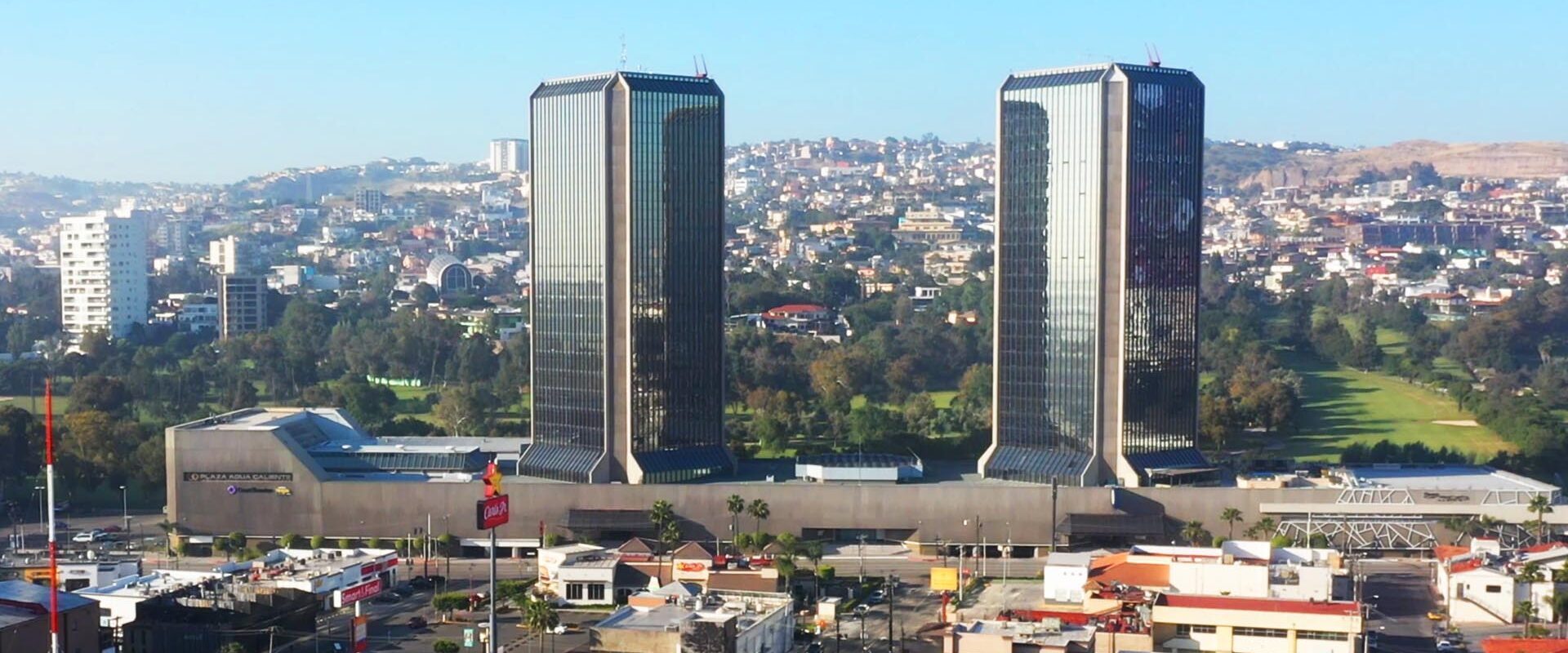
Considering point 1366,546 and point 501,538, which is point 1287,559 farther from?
point 501,538

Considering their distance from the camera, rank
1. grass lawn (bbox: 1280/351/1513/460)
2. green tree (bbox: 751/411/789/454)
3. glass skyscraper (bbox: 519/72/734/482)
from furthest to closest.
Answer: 1. grass lawn (bbox: 1280/351/1513/460)
2. green tree (bbox: 751/411/789/454)
3. glass skyscraper (bbox: 519/72/734/482)

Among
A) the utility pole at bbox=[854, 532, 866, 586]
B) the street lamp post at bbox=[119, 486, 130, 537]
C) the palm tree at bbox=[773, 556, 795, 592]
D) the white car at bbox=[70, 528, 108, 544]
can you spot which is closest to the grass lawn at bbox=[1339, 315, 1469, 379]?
the utility pole at bbox=[854, 532, 866, 586]

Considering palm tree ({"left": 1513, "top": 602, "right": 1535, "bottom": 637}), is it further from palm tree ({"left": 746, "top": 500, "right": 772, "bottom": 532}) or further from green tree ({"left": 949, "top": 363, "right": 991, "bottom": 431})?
green tree ({"left": 949, "top": 363, "right": 991, "bottom": 431})

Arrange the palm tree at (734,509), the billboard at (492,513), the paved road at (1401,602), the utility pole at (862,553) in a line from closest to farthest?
the billboard at (492,513)
the paved road at (1401,602)
the utility pole at (862,553)
the palm tree at (734,509)

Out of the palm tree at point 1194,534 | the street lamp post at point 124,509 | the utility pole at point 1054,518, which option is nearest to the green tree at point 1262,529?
the palm tree at point 1194,534

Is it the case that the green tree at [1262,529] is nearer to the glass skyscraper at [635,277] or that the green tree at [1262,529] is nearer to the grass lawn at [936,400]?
the glass skyscraper at [635,277]

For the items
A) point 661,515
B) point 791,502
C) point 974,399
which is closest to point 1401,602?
point 791,502
